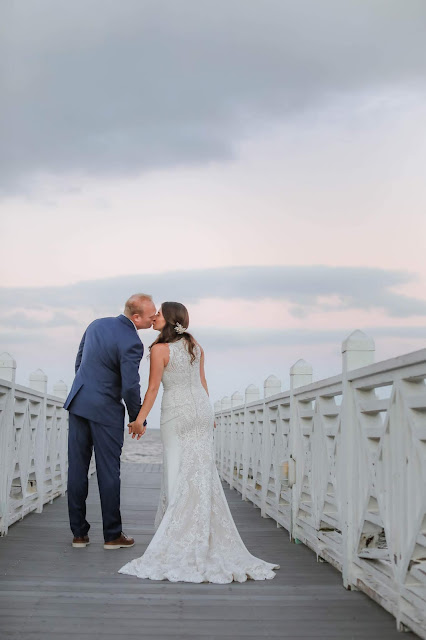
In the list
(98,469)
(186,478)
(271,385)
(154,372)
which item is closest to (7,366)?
(98,469)

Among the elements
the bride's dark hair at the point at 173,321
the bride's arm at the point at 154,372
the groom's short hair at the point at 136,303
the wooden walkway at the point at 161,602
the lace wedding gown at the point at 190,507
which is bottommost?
the wooden walkway at the point at 161,602

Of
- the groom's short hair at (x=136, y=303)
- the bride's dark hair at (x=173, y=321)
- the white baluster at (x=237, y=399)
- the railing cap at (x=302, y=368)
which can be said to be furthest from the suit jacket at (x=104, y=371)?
the white baluster at (x=237, y=399)

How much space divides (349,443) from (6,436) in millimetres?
3144

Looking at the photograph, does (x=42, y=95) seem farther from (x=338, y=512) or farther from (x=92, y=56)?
(x=338, y=512)

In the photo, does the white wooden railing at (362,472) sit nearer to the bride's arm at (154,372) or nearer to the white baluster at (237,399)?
the bride's arm at (154,372)

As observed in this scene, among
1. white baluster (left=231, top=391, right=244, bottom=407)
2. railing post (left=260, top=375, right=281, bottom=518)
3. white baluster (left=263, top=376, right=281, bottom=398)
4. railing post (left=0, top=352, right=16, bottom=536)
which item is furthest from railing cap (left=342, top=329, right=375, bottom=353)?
white baluster (left=231, top=391, right=244, bottom=407)

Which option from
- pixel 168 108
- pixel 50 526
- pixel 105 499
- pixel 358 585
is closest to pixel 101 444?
pixel 105 499

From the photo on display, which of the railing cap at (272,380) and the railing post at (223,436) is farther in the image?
the railing post at (223,436)

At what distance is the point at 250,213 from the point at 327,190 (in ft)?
4.60

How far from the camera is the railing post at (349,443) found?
4246mm

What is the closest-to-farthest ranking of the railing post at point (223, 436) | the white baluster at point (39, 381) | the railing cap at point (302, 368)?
the railing cap at point (302, 368)
the white baluster at point (39, 381)
the railing post at point (223, 436)

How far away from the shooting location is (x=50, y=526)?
6.90m

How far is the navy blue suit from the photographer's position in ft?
18.6

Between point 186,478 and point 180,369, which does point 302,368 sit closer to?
point 180,369
